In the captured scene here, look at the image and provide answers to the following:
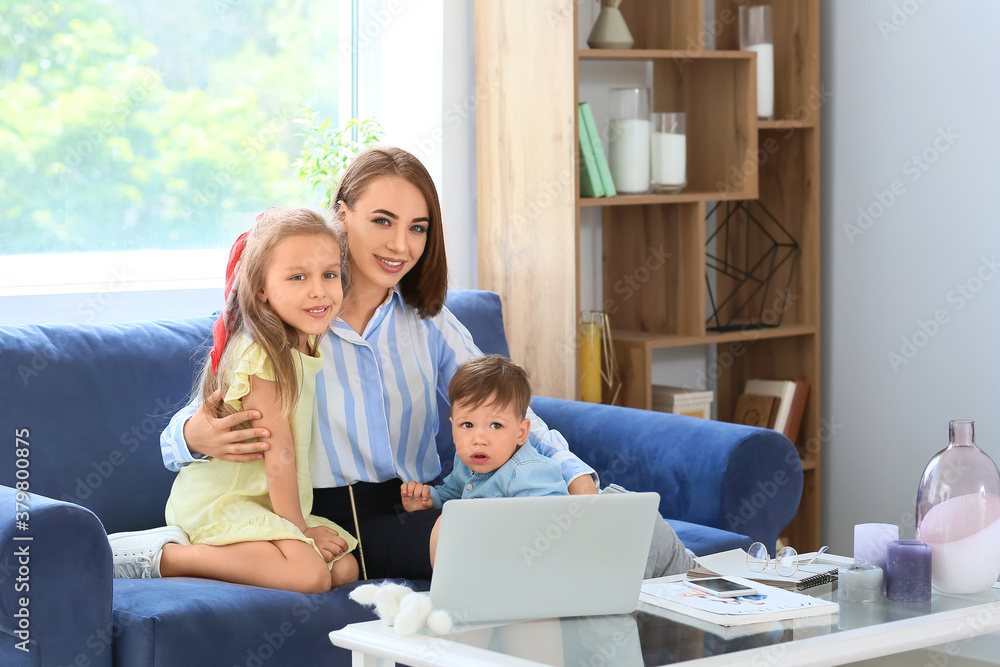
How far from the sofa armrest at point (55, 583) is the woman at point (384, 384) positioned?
1.17 ft

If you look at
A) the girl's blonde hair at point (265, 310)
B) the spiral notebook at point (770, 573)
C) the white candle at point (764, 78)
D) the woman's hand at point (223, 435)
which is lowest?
the spiral notebook at point (770, 573)

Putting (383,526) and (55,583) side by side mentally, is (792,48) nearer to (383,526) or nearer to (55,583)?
(383,526)

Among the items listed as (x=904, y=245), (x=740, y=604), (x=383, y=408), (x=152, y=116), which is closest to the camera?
(x=740, y=604)

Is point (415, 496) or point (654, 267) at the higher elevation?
point (654, 267)

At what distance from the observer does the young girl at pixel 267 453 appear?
176 centimetres

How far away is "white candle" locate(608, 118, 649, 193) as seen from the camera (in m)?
2.87

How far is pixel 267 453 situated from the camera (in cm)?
181

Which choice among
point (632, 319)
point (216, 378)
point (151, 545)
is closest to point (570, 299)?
point (632, 319)

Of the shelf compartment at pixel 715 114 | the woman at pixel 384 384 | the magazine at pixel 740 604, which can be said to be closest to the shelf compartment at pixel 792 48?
the shelf compartment at pixel 715 114

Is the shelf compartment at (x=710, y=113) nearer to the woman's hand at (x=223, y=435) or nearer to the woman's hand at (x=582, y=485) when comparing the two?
the woman's hand at (x=582, y=485)

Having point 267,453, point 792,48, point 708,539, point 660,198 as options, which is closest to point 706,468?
point 708,539

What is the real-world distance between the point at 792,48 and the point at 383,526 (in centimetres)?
195

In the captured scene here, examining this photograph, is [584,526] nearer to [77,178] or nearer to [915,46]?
[77,178]

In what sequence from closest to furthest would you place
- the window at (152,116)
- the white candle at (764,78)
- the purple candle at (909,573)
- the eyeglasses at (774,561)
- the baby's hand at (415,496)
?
1. the purple candle at (909,573)
2. the eyeglasses at (774,561)
3. the baby's hand at (415,496)
4. the window at (152,116)
5. the white candle at (764,78)
